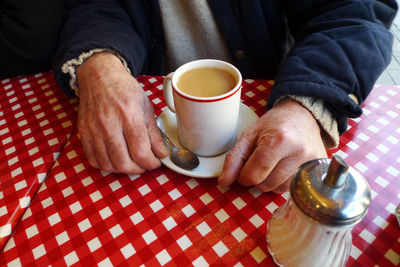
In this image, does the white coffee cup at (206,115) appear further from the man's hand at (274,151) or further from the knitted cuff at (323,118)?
the knitted cuff at (323,118)

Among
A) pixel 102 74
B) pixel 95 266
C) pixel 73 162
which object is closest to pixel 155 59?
pixel 102 74

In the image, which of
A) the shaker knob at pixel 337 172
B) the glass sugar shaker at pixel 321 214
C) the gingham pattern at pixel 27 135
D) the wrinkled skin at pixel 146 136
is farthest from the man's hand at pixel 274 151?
the gingham pattern at pixel 27 135

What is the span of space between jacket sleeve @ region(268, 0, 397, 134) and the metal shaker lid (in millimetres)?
319

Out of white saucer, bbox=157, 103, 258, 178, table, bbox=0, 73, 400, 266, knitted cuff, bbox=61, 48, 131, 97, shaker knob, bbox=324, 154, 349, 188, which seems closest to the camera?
shaker knob, bbox=324, 154, 349, 188

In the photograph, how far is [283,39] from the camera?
1.26m

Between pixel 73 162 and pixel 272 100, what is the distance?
1.77ft

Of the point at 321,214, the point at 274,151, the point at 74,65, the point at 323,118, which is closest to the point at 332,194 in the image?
the point at 321,214

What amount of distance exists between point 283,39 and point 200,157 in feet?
2.45

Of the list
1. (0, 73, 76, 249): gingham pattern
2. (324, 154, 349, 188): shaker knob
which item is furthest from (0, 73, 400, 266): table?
(324, 154, 349, 188): shaker knob

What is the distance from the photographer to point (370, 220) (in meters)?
0.64

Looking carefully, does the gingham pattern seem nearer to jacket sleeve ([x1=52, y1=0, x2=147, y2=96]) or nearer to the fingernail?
jacket sleeve ([x1=52, y1=0, x2=147, y2=96])

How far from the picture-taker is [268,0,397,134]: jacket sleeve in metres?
0.74

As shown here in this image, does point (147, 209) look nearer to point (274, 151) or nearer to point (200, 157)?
point (200, 157)

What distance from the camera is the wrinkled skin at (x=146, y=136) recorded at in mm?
666
